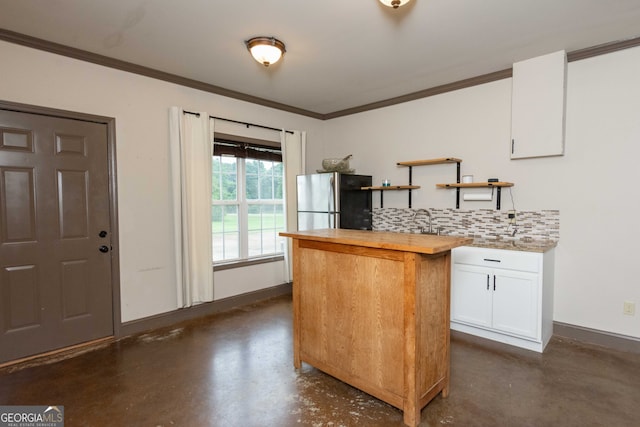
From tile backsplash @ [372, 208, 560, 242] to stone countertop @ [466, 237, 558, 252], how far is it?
0.07m

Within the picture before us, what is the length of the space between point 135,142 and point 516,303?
3.96 meters

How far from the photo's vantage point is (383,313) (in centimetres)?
206

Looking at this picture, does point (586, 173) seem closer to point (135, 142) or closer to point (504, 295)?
point (504, 295)

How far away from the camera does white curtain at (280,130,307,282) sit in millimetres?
4637

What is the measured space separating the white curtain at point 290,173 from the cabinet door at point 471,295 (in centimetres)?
224

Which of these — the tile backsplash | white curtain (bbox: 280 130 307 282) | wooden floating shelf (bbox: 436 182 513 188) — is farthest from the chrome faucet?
white curtain (bbox: 280 130 307 282)

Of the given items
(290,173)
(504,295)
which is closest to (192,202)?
(290,173)

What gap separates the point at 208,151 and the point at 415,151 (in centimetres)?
256

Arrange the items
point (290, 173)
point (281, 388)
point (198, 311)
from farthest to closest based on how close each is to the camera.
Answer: point (290, 173) → point (198, 311) → point (281, 388)

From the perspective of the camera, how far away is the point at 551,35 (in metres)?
2.76

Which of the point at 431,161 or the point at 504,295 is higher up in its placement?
the point at 431,161

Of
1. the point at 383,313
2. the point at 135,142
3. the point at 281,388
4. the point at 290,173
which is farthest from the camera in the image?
the point at 290,173

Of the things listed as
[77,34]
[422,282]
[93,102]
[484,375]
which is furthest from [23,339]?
[484,375]

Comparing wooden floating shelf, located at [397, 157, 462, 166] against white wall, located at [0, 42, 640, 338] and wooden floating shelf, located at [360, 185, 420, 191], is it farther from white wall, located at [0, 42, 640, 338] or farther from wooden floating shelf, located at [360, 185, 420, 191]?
wooden floating shelf, located at [360, 185, 420, 191]
